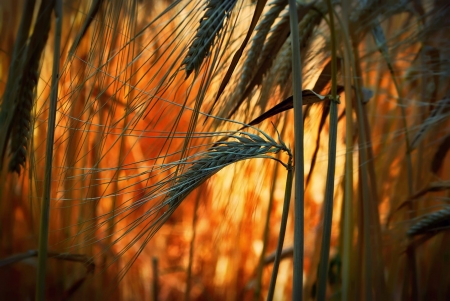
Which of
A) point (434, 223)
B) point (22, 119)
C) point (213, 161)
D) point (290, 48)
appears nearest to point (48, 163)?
point (22, 119)

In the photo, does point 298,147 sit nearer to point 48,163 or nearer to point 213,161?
point 213,161

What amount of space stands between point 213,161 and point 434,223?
468 millimetres

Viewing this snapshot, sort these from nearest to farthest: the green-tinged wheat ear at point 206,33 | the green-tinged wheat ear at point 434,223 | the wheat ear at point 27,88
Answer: the green-tinged wheat ear at point 206,33 → the wheat ear at point 27,88 → the green-tinged wheat ear at point 434,223

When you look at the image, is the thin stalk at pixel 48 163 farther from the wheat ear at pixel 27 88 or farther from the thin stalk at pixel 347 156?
the thin stalk at pixel 347 156

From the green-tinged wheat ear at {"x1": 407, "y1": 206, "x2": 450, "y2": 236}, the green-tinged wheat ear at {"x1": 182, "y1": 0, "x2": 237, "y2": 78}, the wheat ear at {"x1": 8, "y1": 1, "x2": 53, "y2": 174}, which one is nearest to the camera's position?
the green-tinged wheat ear at {"x1": 182, "y1": 0, "x2": 237, "y2": 78}

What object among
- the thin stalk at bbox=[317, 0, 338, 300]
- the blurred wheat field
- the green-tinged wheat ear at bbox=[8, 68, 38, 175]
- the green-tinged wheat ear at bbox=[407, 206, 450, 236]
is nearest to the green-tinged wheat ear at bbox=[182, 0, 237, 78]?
the blurred wheat field

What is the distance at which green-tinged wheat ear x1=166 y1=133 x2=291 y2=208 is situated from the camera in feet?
1.48

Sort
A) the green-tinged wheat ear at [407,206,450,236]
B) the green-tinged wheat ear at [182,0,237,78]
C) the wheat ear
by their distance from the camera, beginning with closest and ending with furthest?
the green-tinged wheat ear at [182,0,237,78] < the wheat ear < the green-tinged wheat ear at [407,206,450,236]

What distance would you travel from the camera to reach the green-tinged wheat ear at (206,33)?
437 millimetres

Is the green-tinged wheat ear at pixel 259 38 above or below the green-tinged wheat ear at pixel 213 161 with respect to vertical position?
above

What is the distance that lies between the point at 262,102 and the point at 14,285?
3.35 feet

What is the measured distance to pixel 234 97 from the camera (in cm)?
69

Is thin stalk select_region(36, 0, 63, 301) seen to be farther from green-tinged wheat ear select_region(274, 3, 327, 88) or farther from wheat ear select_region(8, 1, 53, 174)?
green-tinged wheat ear select_region(274, 3, 327, 88)

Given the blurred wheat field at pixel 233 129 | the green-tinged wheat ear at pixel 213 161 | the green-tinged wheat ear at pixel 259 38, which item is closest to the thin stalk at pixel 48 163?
the blurred wheat field at pixel 233 129
